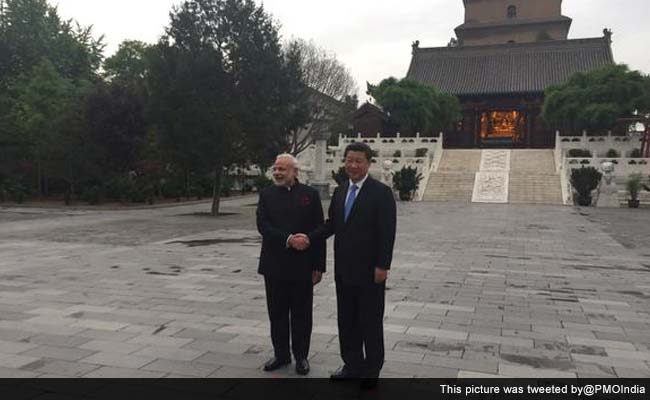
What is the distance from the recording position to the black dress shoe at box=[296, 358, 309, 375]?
3.77 metres

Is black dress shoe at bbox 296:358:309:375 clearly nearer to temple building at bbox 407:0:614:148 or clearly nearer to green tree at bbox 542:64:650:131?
green tree at bbox 542:64:650:131

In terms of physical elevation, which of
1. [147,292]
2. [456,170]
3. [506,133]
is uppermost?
[506,133]

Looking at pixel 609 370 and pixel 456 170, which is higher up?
pixel 456 170

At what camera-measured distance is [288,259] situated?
148 inches

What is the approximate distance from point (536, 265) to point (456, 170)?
23.3m

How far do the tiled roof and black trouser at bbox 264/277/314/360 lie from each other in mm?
39896

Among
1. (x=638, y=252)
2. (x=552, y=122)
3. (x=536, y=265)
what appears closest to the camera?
(x=536, y=265)

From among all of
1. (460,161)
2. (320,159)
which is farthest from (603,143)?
(320,159)

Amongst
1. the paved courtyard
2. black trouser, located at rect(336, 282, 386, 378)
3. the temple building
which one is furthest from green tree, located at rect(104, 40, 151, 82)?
black trouser, located at rect(336, 282, 386, 378)

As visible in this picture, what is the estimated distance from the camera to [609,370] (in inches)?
157

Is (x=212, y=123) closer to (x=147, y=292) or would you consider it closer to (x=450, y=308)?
(x=147, y=292)

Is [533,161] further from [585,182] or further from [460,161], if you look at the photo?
[585,182]
